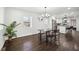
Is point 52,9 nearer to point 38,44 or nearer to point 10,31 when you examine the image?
point 38,44

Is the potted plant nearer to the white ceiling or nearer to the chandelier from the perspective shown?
the white ceiling

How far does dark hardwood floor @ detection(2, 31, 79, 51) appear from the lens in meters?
2.18

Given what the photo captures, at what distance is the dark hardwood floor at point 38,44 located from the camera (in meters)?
2.18

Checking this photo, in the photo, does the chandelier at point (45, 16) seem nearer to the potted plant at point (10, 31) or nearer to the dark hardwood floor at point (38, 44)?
the dark hardwood floor at point (38, 44)

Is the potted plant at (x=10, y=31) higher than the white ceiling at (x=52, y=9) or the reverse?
the reverse

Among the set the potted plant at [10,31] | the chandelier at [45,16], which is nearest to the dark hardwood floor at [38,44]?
the potted plant at [10,31]

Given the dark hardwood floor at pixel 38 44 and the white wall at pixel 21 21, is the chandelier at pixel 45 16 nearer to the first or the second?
the white wall at pixel 21 21

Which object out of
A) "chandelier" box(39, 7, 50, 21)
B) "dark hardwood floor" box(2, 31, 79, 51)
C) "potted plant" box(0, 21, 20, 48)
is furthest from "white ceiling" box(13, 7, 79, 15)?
"dark hardwood floor" box(2, 31, 79, 51)

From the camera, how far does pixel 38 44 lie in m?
Answer: 2.20

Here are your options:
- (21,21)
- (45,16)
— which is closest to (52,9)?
(45,16)

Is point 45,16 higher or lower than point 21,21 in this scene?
higher

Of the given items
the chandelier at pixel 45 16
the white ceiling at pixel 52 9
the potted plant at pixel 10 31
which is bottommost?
the potted plant at pixel 10 31
